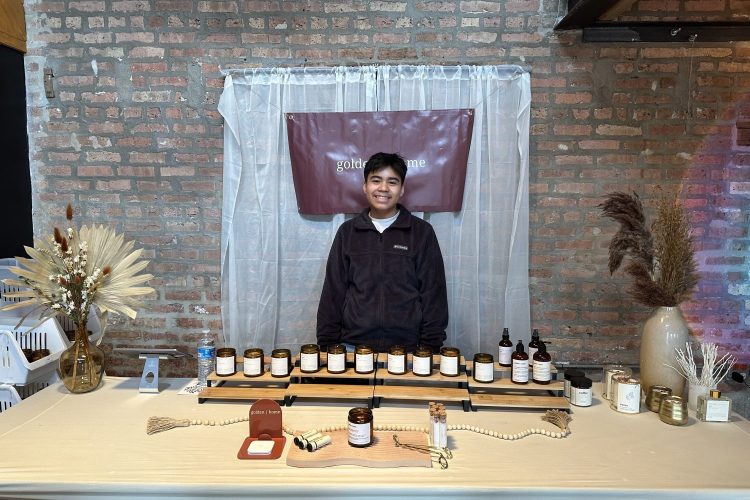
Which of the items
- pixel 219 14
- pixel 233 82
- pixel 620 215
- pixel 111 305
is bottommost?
pixel 111 305

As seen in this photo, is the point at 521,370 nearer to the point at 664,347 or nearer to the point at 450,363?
the point at 450,363

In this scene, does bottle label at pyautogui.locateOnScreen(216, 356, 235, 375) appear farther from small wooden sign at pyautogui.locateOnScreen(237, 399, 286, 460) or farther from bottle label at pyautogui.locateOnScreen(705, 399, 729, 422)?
bottle label at pyautogui.locateOnScreen(705, 399, 729, 422)

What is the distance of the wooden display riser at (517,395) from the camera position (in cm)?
152

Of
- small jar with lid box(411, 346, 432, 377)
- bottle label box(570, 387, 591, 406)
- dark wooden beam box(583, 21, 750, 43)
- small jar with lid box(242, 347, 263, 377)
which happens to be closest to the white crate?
small jar with lid box(242, 347, 263, 377)

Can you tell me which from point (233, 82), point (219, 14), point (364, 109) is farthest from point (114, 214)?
point (364, 109)

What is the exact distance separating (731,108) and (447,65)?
1471mm

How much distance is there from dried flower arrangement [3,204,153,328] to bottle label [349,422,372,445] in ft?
2.78

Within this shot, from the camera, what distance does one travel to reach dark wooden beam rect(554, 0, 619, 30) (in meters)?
2.17

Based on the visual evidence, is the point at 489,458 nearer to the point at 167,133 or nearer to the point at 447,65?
the point at 447,65

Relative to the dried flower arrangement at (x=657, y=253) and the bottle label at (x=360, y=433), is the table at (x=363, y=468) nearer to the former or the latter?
the bottle label at (x=360, y=433)

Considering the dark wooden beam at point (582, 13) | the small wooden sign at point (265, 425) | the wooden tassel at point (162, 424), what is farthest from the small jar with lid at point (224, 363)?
the dark wooden beam at point (582, 13)

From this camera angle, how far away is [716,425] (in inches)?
56.8

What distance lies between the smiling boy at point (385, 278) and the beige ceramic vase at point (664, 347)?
88cm

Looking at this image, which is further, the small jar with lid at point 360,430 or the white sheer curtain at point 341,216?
the white sheer curtain at point 341,216
